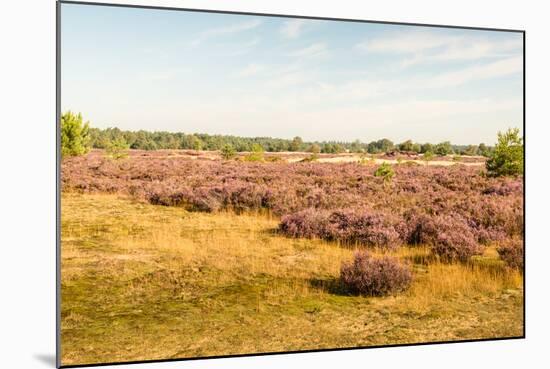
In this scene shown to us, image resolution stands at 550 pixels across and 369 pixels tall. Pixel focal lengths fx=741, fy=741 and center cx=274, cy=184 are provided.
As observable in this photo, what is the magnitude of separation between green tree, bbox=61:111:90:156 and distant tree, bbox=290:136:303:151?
2258mm

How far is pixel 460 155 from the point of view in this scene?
898cm

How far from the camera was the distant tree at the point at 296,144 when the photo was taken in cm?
838

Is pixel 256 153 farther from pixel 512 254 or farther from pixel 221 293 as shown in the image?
pixel 512 254

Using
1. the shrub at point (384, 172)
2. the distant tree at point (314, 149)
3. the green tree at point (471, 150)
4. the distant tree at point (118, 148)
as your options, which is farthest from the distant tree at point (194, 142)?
the green tree at point (471, 150)

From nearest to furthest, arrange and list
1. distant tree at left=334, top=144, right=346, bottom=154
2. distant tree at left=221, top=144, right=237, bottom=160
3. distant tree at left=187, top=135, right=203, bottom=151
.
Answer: distant tree at left=187, top=135, right=203, bottom=151
distant tree at left=221, top=144, right=237, bottom=160
distant tree at left=334, top=144, right=346, bottom=154

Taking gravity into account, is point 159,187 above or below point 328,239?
above

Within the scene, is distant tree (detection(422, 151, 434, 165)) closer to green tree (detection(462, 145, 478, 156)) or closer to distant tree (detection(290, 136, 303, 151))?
green tree (detection(462, 145, 478, 156))

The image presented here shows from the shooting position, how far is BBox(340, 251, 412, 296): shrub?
27.4 feet

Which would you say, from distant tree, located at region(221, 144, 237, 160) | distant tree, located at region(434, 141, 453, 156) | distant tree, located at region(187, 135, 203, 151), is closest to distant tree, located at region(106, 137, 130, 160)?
distant tree, located at region(187, 135, 203, 151)

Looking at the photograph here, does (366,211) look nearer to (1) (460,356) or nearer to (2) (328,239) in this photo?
(2) (328,239)

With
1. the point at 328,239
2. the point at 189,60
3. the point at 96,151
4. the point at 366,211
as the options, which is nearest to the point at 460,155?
the point at 366,211

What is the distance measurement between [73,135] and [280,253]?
102 inches

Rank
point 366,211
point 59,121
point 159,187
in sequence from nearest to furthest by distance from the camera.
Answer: point 59,121
point 159,187
point 366,211

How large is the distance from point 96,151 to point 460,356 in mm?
4569
